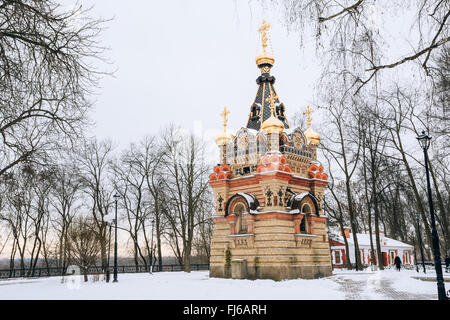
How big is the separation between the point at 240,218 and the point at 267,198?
2705 mm

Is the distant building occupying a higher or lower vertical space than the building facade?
lower

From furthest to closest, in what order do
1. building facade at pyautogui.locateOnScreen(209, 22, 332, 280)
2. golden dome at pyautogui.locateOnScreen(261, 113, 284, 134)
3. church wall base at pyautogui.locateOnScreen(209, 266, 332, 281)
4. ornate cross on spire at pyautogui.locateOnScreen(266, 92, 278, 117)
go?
ornate cross on spire at pyautogui.locateOnScreen(266, 92, 278, 117), golden dome at pyautogui.locateOnScreen(261, 113, 284, 134), building facade at pyautogui.locateOnScreen(209, 22, 332, 280), church wall base at pyautogui.locateOnScreen(209, 266, 332, 281)

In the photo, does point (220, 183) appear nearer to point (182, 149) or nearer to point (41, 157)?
point (182, 149)

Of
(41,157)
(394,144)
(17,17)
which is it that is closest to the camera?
(17,17)

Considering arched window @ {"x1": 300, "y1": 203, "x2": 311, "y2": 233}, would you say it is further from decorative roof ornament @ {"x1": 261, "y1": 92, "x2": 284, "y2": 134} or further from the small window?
the small window

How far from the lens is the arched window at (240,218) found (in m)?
23.8

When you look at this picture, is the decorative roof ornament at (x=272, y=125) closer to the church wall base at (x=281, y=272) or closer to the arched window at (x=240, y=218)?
the arched window at (x=240, y=218)

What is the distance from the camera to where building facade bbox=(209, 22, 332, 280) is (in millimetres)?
21938

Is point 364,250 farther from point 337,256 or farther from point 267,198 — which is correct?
point 267,198

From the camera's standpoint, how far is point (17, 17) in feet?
20.5

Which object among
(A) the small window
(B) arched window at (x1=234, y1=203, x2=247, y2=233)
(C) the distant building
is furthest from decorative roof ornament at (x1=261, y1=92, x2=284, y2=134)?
(A) the small window

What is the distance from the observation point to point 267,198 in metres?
22.3
